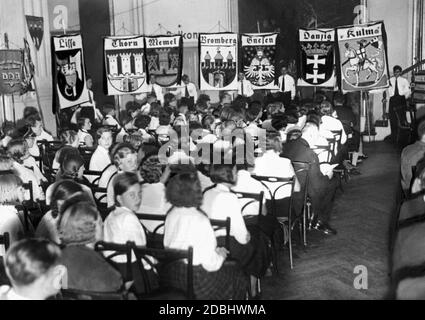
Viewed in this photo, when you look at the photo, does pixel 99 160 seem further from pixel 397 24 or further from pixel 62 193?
pixel 397 24

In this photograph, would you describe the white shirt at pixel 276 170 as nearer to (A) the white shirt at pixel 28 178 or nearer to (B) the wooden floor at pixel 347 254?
(B) the wooden floor at pixel 347 254

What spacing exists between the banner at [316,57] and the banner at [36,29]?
470 cm

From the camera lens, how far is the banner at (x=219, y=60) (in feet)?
34.6

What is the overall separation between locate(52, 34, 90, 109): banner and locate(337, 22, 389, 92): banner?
3997mm

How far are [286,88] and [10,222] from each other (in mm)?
10773

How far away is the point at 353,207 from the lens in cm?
744

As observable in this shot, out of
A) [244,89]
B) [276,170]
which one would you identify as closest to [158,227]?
[276,170]

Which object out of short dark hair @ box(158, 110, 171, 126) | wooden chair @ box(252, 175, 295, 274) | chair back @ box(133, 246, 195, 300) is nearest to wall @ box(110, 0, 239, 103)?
short dark hair @ box(158, 110, 171, 126)

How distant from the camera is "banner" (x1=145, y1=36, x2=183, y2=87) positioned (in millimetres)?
10359

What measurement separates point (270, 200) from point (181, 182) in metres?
2.06

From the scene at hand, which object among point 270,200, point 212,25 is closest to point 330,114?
point 270,200

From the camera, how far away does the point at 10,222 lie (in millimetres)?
4051
